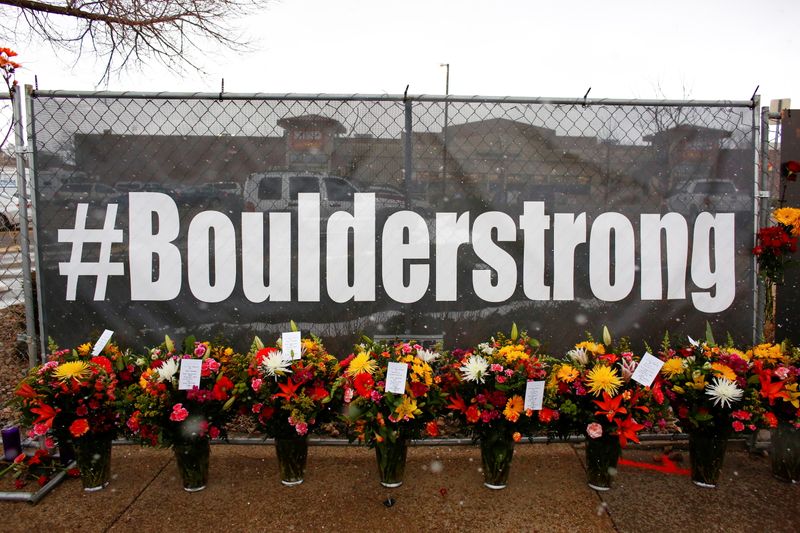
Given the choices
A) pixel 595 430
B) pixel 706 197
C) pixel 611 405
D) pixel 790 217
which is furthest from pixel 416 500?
pixel 790 217

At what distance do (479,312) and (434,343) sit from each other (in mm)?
338

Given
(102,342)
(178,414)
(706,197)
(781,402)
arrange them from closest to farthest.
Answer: (178,414) → (781,402) → (102,342) → (706,197)

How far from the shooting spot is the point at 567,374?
3021 mm

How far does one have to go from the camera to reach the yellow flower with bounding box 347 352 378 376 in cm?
301

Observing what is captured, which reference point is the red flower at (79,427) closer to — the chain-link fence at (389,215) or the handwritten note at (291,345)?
the chain-link fence at (389,215)

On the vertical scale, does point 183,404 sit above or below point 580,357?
below

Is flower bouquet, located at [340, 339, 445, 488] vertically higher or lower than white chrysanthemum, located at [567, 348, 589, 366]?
lower

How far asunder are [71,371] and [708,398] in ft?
11.0

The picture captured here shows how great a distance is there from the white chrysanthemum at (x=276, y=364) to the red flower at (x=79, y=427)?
0.95 meters

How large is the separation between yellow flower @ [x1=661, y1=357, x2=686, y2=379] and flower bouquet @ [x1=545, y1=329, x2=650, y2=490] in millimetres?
153

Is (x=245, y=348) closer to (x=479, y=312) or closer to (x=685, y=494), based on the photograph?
(x=479, y=312)

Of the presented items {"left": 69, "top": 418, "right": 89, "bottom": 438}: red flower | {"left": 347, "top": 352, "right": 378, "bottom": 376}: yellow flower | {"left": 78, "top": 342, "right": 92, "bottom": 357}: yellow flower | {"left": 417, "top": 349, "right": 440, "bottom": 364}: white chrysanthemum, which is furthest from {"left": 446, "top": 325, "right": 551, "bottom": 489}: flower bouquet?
{"left": 78, "top": 342, "right": 92, "bottom": 357}: yellow flower

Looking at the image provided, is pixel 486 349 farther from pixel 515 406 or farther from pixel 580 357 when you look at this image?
pixel 580 357

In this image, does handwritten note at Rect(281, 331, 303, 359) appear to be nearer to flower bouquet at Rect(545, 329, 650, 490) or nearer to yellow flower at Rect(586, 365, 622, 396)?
flower bouquet at Rect(545, 329, 650, 490)
